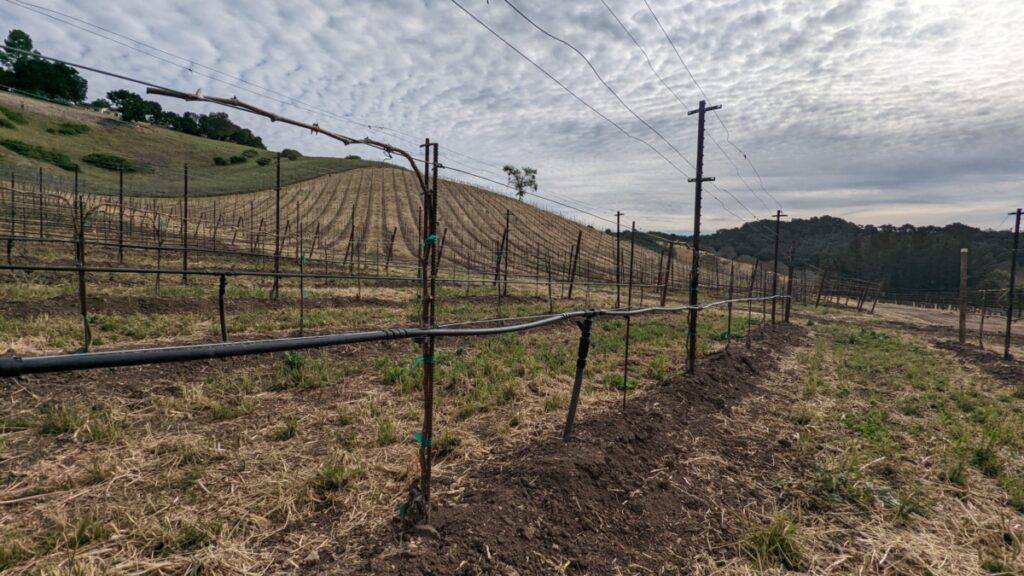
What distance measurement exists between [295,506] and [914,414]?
28.3 feet

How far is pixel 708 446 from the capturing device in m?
4.89

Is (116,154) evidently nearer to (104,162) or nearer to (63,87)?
(104,162)

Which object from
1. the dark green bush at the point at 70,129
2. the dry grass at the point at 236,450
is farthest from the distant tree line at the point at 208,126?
the dry grass at the point at 236,450

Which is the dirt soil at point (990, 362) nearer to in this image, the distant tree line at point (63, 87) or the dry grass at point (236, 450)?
the dry grass at point (236, 450)

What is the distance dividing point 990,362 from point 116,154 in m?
76.5

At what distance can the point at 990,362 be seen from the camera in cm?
1191

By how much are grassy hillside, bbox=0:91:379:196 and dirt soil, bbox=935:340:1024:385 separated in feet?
168

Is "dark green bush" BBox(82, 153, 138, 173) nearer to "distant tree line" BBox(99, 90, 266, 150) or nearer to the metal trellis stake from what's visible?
"distant tree line" BBox(99, 90, 266, 150)

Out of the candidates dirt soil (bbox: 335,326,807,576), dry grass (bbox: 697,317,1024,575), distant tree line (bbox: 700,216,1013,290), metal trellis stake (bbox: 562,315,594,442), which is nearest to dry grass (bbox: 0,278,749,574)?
dirt soil (bbox: 335,326,807,576)

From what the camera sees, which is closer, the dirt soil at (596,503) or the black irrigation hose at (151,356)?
the black irrigation hose at (151,356)

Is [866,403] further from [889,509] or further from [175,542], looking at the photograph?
[175,542]

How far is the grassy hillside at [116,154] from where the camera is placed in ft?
135

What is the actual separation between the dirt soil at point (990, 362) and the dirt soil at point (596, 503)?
9393 mm

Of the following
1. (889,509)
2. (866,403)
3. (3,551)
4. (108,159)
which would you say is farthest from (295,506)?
(108,159)
